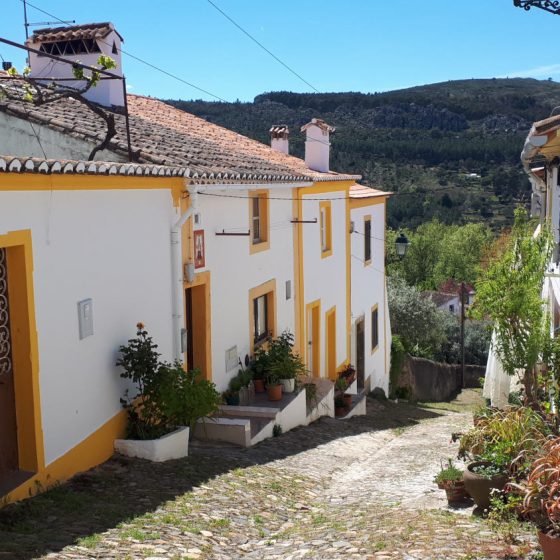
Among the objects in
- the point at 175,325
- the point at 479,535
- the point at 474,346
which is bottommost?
the point at 474,346

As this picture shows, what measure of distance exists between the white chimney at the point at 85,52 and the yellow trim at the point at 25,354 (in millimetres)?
7309

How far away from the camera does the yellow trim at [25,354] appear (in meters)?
6.59

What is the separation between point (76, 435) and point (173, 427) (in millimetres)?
1571

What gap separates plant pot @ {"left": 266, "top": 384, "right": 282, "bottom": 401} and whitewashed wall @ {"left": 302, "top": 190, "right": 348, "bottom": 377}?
386 cm

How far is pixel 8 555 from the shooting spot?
507cm

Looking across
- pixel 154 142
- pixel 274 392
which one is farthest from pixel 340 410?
pixel 154 142

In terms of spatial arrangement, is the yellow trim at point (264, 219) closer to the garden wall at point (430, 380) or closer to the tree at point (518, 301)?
the tree at point (518, 301)

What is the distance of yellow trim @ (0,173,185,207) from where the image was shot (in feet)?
20.7

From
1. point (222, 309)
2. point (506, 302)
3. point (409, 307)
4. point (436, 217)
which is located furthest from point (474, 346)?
point (506, 302)

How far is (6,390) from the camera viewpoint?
668cm

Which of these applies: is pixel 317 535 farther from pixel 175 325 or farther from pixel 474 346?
pixel 474 346

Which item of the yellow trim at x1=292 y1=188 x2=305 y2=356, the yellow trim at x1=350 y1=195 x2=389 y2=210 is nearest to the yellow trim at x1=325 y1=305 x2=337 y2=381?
the yellow trim at x1=292 y1=188 x2=305 y2=356

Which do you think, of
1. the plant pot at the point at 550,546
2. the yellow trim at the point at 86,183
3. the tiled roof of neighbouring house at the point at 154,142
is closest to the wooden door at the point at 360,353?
the tiled roof of neighbouring house at the point at 154,142

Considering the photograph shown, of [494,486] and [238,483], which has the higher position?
[494,486]
